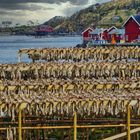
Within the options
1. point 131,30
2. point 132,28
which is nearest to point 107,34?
point 131,30

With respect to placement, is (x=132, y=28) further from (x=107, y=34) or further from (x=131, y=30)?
(x=107, y=34)

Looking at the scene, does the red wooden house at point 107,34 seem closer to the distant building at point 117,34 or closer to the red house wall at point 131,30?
the distant building at point 117,34

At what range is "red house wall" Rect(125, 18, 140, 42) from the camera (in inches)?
4250

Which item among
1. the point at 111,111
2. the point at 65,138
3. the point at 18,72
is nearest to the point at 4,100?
the point at 111,111

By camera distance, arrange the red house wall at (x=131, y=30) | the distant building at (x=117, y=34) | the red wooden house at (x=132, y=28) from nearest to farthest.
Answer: the red wooden house at (x=132, y=28) < the red house wall at (x=131, y=30) < the distant building at (x=117, y=34)

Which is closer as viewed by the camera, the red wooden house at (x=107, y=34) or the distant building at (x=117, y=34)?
the distant building at (x=117, y=34)

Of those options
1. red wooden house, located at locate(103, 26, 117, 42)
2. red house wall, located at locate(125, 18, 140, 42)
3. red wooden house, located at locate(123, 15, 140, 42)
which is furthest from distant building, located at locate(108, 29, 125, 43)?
red wooden house, located at locate(123, 15, 140, 42)

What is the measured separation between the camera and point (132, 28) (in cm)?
10844

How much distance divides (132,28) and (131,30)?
46.4 inches

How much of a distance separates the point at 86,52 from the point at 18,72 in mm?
15269

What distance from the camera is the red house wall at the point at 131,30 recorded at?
108 meters

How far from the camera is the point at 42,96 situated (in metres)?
21.8

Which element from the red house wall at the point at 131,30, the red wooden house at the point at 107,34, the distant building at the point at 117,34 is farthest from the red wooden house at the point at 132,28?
the red wooden house at the point at 107,34

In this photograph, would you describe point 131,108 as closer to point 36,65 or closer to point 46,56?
point 36,65
